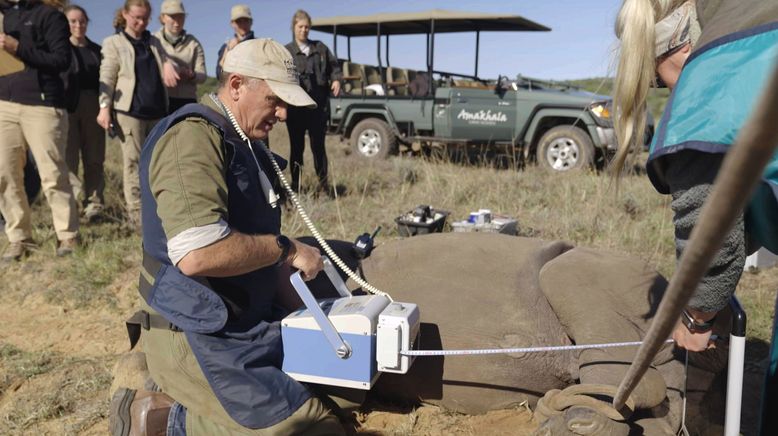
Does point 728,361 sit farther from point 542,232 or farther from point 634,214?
point 634,214

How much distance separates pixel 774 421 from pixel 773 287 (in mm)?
2654

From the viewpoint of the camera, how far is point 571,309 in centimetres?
272

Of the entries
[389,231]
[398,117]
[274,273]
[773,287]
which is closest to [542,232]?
[389,231]

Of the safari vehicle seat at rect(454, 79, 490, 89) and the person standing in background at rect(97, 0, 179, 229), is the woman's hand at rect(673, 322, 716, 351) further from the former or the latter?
the safari vehicle seat at rect(454, 79, 490, 89)

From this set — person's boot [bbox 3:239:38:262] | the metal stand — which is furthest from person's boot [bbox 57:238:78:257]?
the metal stand

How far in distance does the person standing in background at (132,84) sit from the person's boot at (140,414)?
3.39 m

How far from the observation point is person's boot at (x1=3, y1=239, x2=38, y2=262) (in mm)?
4859

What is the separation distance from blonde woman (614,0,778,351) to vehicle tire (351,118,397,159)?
324 inches

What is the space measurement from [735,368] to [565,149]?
7.06 meters

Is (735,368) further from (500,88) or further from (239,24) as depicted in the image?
(500,88)

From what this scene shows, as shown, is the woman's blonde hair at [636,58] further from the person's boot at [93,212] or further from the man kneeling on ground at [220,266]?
the person's boot at [93,212]

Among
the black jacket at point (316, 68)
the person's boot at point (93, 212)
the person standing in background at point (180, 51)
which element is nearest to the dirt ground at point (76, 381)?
the person's boot at point (93, 212)

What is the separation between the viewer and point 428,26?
10984 mm

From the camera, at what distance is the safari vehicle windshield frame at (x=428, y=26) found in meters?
10.2
